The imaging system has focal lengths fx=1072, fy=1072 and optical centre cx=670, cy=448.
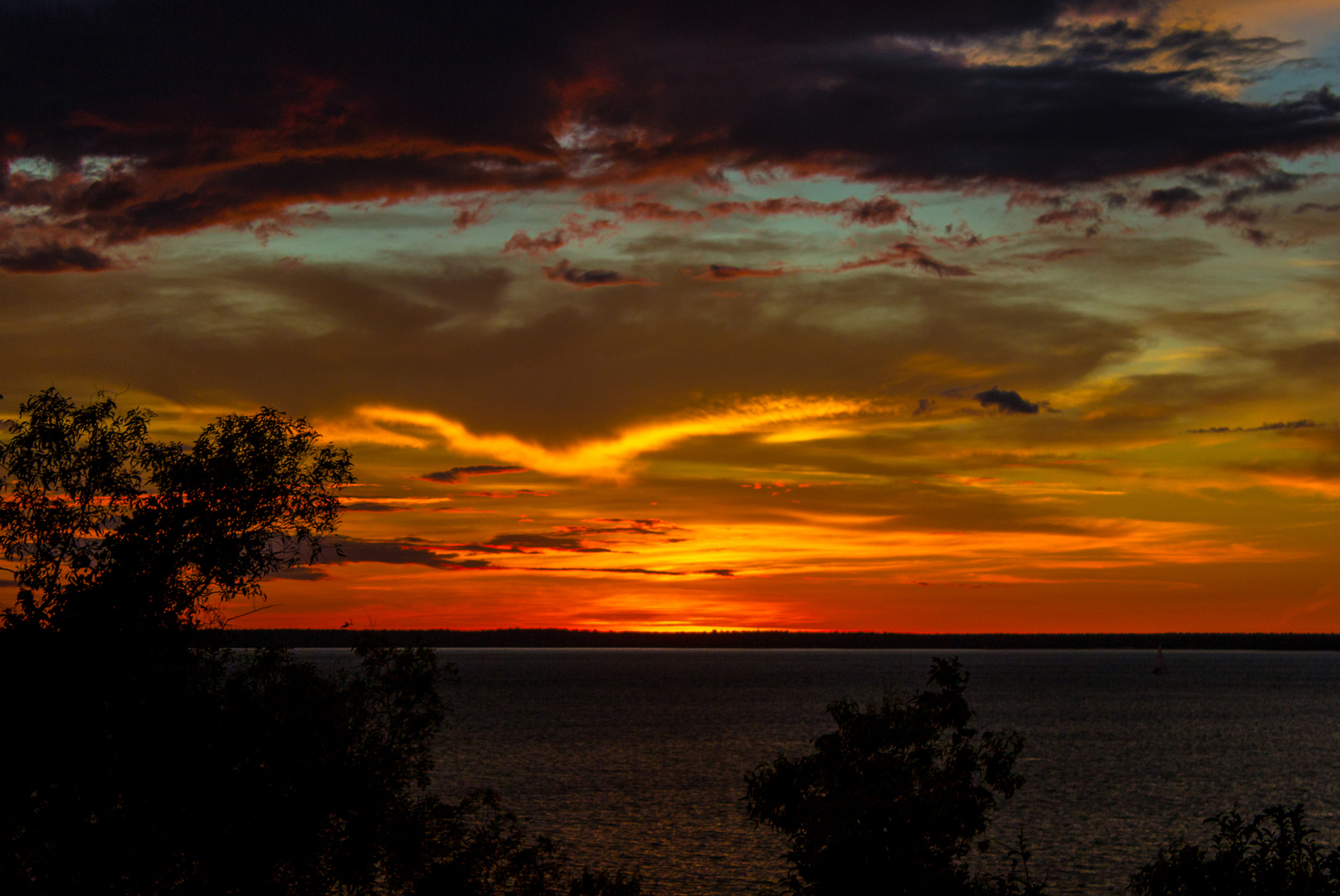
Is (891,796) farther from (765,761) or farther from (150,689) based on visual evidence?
(765,761)

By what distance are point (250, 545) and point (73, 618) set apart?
3676 mm

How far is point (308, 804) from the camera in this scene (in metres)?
23.9

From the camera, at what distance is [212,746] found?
75.5 feet

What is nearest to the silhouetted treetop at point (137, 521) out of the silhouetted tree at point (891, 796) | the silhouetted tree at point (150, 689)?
the silhouetted tree at point (150, 689)

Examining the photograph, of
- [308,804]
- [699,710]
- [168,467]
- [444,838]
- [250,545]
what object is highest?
[168,467]

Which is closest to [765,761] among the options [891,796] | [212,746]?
[891,796]

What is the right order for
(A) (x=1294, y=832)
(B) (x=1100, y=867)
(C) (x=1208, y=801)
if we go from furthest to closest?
(C) (x=1208, y=801) < (B) (x=1100, y=867) < (A) (x=1294, y=832)

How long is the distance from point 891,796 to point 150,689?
16305 mm

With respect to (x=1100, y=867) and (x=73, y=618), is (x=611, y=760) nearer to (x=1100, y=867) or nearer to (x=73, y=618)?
(x=1100, y=867)

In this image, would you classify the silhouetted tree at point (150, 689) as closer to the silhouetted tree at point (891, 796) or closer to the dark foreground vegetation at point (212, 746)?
the dark foreground vegetation at point (212, 746)

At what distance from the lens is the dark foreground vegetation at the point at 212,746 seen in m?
21.8

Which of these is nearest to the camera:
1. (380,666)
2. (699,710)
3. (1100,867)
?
(380,666)

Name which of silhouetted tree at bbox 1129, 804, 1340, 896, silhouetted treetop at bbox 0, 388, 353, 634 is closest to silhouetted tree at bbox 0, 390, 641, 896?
silhouetted treetop at bbox 0, 388, 353, 634

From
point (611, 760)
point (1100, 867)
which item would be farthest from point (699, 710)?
point (1100, 867)
